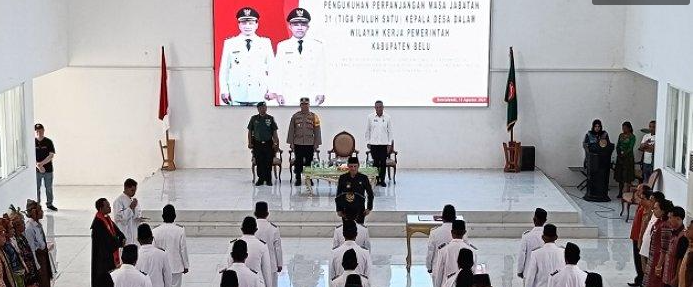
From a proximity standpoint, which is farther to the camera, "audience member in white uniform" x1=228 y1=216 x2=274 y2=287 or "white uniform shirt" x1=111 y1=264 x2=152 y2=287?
"audience member in white uniform" x1=228 y1=216 x2=274 y2=287

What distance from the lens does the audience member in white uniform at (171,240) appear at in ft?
39.2

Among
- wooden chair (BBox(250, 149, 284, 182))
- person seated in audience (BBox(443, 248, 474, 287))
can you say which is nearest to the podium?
wooden chair (BBox(250, 149, 284, 182))

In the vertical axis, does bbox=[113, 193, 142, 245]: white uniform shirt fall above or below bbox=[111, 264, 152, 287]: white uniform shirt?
above

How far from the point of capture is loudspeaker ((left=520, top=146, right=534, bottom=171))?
19.5m

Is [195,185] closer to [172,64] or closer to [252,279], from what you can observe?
[172,64]

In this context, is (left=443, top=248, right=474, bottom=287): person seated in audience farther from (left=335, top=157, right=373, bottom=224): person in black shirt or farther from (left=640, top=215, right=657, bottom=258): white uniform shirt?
(left=335, top=157, right=373, bottom=224): person in black shirt

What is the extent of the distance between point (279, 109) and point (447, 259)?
883cm

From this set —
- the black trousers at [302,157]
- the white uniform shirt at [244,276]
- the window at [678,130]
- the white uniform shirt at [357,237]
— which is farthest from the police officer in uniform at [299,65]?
the white uniform shirt at [244,276]

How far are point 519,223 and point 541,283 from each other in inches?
202

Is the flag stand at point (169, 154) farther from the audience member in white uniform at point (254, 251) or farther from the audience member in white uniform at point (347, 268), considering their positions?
the audience member in white uniform at point (347, 268)

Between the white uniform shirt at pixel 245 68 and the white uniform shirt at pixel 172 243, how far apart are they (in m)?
7.69

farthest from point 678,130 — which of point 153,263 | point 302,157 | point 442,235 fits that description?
point 153,263

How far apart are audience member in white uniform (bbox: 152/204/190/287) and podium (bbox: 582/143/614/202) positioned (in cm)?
862

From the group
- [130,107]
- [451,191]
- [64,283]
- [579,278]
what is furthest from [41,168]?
[579,278]
